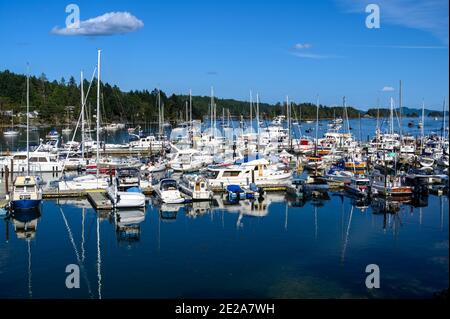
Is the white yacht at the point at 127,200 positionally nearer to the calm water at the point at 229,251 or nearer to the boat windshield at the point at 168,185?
the calm water at the point at 229,251

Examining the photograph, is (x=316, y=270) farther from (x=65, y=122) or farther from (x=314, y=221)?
(x=65, y=122)

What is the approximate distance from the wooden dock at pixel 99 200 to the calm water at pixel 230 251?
64 cm

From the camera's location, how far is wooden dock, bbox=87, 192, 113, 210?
37.8 meters

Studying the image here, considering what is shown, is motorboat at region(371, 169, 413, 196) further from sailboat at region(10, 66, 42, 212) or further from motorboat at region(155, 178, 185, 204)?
sailboat at region(10, 66, 42, 212)

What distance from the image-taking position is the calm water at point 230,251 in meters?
23.0

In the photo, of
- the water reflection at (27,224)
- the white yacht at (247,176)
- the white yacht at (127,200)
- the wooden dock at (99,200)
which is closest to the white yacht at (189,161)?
the white yacht at (247,176)

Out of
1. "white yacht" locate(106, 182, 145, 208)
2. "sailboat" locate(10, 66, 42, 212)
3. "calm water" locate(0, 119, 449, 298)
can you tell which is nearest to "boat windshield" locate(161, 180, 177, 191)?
"calm water" locate(0, 119, 449, 298)

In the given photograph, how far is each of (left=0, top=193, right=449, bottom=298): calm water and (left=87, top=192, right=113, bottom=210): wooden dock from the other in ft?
2.10

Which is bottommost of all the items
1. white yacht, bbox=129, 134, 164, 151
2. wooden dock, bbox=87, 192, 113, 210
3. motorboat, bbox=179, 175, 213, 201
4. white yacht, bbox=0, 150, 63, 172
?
wooden dock, bbox=87, 192, 113, 210

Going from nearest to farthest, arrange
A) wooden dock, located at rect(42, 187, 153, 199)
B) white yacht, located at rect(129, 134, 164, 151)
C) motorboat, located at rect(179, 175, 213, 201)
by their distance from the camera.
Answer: motorboat, located at rect(179, 175, 213, 201) → wooden dock, located at rect(42, 187, 153, 199) → white yacht, located at rect(129, 134, 164, 151)

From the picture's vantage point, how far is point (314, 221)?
3597cm

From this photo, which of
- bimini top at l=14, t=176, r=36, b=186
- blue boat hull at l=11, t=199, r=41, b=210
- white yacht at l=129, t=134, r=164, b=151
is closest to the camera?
blue boat hull at l=11, t=199, r=41, b=210
